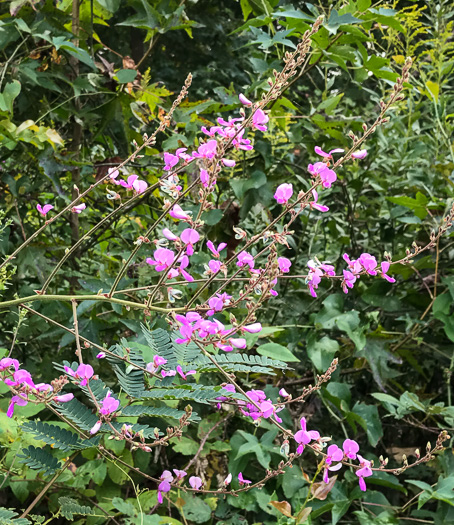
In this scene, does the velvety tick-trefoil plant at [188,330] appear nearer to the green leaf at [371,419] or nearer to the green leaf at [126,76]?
the green leaf at [371,419]

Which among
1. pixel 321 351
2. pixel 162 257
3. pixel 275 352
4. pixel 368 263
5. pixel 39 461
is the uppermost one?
pixel 162 257

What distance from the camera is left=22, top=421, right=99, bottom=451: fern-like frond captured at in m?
0.93

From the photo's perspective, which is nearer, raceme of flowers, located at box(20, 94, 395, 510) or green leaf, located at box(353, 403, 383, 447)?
raceme of flowers, located at box(20, 94, 395, 510)

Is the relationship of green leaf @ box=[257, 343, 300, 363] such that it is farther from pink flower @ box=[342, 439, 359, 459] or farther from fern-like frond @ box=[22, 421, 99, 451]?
fern-like frond @ box=[22, 421, 99, 451]

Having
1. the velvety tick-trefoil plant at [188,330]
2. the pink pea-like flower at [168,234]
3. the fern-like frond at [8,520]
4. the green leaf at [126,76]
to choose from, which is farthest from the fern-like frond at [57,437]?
the green leaf at [126,76]

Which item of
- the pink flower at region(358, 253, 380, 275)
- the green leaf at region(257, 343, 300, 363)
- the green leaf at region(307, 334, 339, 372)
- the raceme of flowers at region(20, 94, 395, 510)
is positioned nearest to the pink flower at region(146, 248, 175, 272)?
the raceme of flowers at region(20, 94, 395, 510)

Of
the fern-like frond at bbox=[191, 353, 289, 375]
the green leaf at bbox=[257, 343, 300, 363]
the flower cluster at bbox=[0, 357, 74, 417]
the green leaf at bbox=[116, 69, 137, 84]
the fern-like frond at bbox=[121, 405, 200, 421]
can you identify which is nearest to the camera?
the flower cluster at bbox=[0, 357, 74, 417]

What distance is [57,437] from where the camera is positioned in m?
0.94

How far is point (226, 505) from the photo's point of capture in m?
1.61

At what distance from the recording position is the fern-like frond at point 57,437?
3.05 feet

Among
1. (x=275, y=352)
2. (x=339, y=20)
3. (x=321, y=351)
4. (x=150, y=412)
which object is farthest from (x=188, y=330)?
(x=339, y=20)

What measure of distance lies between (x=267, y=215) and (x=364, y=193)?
2.26ft

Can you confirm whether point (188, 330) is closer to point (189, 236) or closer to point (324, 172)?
point (189, 236)

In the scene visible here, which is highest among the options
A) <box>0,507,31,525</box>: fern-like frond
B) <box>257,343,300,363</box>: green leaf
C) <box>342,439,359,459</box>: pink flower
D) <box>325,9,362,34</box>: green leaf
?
<box>325,9,362,34</box>: green leaf
